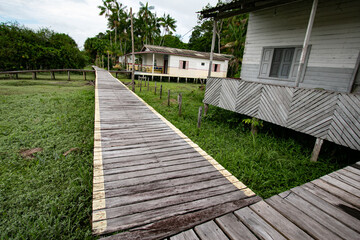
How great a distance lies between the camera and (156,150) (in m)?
3.49

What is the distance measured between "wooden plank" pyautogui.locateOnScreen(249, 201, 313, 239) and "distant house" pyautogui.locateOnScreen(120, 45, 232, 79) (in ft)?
71.8

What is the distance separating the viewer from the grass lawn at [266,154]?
13.1 ft

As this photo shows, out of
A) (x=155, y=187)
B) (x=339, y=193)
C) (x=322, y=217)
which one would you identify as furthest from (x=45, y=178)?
(x=339, y=193)

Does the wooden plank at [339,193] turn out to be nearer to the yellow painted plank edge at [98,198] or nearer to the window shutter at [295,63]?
the yellow painted plank edge at [98,198]

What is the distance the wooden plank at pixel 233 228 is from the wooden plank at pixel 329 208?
90 centimetres

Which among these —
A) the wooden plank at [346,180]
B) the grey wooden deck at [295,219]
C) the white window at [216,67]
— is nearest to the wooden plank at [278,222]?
the grey wooden deck at [295,219]

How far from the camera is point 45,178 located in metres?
3.51

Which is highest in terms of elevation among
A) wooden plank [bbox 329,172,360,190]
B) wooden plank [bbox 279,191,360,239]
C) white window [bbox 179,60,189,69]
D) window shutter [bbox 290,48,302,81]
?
white window [bbox 179,60,189,69]

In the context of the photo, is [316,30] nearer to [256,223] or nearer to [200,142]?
[200,142]

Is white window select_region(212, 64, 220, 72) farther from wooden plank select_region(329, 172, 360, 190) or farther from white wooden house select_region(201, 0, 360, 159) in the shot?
wooden plank select_region(329, 172, 360, 190)

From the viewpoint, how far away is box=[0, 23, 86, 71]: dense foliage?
1798 centimetres

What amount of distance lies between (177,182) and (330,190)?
190 cm

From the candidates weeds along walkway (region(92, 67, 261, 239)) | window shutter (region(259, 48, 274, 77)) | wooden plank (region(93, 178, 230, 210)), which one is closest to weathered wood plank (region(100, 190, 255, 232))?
weeds along walkway (region(92, 67, 261, 239))

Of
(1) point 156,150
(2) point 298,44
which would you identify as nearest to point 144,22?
(2) point 298,44
